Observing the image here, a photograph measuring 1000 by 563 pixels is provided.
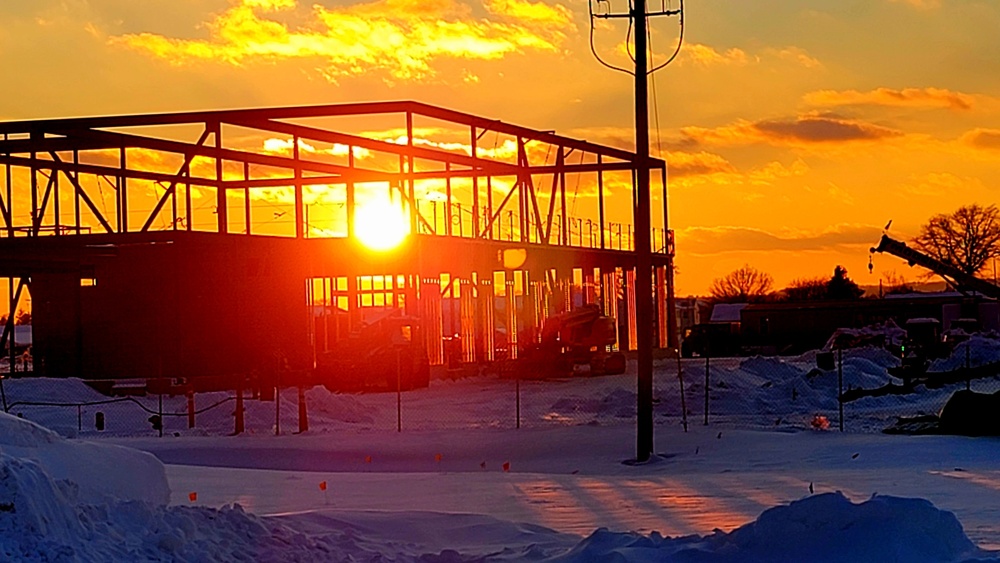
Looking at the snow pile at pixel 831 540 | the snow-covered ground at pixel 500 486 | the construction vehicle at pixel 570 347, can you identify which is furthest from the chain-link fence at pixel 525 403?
the snow pile at pixel 831 540

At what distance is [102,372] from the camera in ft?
141

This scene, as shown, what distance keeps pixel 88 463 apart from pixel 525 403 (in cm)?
2461

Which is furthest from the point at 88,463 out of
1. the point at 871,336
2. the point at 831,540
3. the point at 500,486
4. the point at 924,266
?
the point at 871,336

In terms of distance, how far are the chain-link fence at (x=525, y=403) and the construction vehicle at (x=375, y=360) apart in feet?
2.42

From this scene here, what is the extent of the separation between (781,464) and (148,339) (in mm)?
28117

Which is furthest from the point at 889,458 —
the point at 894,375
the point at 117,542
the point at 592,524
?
the point at 894,375

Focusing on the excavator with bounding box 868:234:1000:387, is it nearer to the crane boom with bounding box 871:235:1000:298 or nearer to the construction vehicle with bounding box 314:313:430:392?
the crane boom with bounding box 871:235:1000:298

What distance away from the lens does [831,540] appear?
386 inches

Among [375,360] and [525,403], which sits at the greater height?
[375,360]

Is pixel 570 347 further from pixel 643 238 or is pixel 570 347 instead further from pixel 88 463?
pixel 88 463

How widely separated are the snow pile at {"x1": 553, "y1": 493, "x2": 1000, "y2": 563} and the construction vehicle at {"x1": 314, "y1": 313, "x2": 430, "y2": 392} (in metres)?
29.7

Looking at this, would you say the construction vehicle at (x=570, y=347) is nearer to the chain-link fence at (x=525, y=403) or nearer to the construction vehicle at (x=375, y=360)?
the chain-link fence at (x=525, y=403)

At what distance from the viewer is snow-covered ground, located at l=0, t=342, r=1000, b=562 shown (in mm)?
9492

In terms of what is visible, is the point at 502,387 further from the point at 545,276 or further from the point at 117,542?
the point at 117,542
